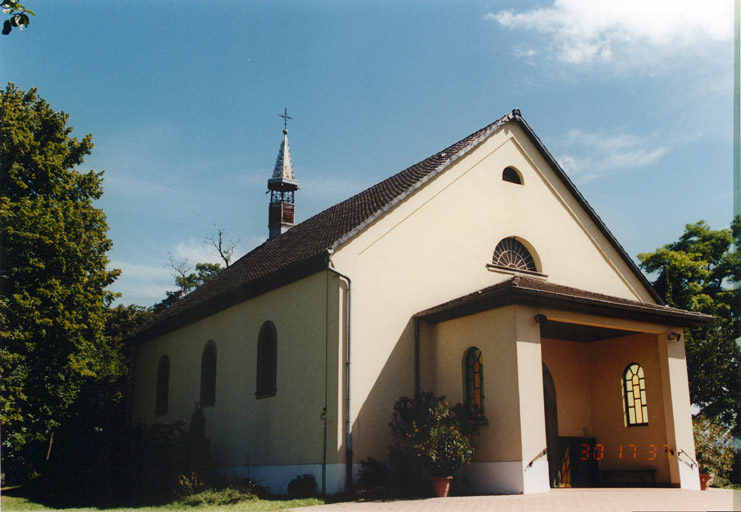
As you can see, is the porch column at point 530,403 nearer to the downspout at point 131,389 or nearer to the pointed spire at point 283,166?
the pointed spire at point 283,166

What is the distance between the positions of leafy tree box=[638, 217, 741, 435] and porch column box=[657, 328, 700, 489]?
7768 millimetres

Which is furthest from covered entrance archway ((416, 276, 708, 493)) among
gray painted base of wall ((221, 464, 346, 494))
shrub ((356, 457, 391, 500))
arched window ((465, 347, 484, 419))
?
→ gray painted base of wall ((221, 464, 346, 494))

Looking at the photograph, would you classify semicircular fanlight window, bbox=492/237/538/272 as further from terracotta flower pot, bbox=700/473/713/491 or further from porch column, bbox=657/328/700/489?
terracotta flower pot, bbox=700/473/713/491

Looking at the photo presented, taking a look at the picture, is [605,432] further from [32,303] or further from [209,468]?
[32,303]

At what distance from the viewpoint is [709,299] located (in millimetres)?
28844

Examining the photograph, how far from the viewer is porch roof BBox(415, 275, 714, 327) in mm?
14352

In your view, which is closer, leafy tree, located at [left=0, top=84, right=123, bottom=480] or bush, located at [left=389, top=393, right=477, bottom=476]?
bush, located at [left=389, top=393, right=477, bottom=476]

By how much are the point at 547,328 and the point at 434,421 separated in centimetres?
467

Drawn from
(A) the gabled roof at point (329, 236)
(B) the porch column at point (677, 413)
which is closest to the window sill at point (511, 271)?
(A) the gabled roof at point (329, 236)

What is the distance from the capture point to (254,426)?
1856cm

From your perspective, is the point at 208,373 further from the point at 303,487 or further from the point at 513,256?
the point at 513,256

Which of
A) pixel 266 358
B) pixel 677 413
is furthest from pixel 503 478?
pixel 266 358

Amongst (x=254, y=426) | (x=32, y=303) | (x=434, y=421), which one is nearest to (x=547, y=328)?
(x=434, y=421)

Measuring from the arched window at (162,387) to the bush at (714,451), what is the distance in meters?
17.9
